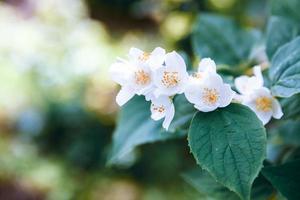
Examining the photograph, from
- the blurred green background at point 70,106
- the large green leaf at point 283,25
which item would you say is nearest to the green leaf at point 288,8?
the large green leaf at point 283,25

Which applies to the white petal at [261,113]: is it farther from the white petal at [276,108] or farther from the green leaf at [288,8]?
the green leaf at [288,8]

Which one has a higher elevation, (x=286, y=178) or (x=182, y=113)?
(x=182, y=113)

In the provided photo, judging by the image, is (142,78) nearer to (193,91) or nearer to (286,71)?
(193,91)

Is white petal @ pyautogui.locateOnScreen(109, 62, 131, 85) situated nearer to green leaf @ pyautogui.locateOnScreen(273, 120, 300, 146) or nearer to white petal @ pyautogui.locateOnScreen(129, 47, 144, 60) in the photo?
white petal @ pyautogui.locateOnScreen(129, 47, 144, 60)

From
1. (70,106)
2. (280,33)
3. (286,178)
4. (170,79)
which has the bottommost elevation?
(286,178)

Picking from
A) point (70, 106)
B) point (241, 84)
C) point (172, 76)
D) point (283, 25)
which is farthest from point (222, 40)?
point (70, 106)

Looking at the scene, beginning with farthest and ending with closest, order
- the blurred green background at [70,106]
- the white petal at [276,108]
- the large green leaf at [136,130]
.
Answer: the blurred green background at [70,106] < the large green leaf at [136,130] < the white petal at [276,108]

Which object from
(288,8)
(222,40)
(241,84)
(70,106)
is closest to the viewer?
(241,84)
